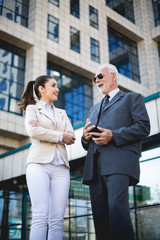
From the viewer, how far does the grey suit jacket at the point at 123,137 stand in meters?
2.93

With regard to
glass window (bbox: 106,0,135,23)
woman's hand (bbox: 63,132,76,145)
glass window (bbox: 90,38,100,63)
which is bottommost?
woman's hand (bbox: 63,132,76,145)

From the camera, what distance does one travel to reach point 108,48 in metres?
26.6

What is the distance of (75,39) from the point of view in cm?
2361

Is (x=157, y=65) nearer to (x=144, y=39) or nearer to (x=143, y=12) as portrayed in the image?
(x=144, y=39)

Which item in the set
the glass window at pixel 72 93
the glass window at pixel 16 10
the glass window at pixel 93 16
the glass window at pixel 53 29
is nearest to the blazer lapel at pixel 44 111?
the glass window at pixel 72 93

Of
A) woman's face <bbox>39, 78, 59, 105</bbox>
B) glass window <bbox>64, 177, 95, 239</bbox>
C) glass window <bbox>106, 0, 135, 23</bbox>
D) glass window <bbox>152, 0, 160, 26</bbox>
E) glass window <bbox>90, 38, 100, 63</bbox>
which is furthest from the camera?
glass window <bbox>152, 0, 160, 26</bbox>

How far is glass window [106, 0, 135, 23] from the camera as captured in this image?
2862cm

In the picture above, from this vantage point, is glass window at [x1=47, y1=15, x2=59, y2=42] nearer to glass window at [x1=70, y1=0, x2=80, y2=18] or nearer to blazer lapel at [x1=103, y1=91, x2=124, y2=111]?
glass window at [x1=70, y1=0, x2=80, y2=18]

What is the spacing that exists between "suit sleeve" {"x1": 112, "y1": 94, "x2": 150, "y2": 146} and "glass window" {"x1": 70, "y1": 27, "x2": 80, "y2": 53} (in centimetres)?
2071

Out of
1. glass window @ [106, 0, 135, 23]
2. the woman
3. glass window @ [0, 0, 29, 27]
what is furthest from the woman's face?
glass window @ [106, 0, 135, 23]

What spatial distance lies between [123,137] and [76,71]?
20.6m

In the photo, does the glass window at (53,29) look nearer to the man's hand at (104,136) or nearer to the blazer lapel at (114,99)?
the blazer lapel at (114,99)

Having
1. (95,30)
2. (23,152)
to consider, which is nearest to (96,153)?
(23,152)

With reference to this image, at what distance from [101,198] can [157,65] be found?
2791 cm
